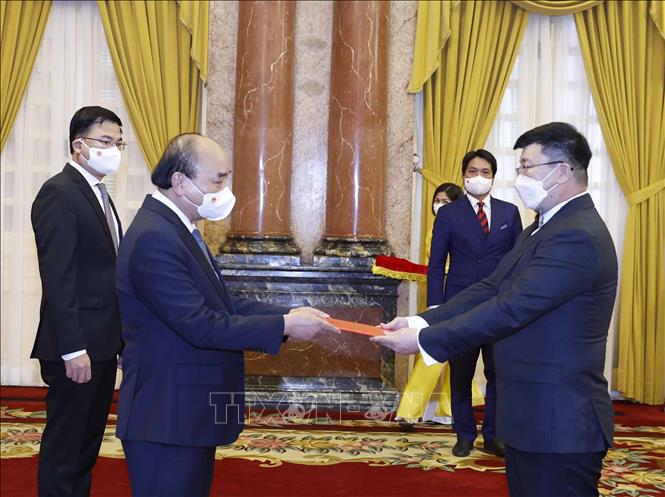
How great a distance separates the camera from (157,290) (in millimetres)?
2344

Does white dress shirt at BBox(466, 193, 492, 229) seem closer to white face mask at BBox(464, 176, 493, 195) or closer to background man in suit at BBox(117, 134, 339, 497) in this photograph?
white face mask at BBox(464, 176, 493, 195)

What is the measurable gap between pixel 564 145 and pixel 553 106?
493 centimetres

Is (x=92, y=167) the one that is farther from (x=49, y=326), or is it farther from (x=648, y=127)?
(x=648, y=127)

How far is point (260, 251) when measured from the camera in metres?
6.45

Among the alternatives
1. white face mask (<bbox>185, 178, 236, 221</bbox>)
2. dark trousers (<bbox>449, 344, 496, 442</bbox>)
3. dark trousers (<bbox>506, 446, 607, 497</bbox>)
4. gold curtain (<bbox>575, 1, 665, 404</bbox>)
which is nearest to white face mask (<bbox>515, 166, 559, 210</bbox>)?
dark trousers (<bbox>506, 446, 607, 497</bbox>)

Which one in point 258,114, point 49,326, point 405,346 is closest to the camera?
point 405,346

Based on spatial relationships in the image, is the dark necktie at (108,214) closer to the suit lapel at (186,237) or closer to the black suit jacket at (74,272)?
the black suit jacket at (74,272)

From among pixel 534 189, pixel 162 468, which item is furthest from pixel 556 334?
pixel 162 468

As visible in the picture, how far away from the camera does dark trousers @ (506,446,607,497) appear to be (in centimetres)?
246

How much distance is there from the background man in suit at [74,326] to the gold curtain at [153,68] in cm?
393

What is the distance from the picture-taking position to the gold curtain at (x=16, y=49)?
719cm

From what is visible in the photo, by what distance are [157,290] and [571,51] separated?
5.86m

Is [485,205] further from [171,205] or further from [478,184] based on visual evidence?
[171,205]

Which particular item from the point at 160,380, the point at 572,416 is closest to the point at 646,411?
the point at 572,416
